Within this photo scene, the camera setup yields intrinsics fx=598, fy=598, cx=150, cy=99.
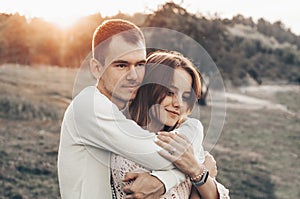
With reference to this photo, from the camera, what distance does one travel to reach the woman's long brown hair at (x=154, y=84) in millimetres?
1726

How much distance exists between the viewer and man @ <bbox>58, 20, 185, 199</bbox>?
1644 millimetres

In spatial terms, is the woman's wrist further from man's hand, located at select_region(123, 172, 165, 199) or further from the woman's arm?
man's hand, located at select_region(123, 172, 165, 199)

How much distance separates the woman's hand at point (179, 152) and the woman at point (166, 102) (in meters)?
0.01

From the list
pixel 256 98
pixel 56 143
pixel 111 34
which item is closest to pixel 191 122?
pixel 111 34

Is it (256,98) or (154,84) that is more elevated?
(154,84)

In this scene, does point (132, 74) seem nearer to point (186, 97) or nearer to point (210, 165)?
point (186, 97)

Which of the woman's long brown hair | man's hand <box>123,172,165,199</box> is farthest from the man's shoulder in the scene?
man's hand <box>123,172,165,199</box>

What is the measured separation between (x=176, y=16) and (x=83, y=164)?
387 inches

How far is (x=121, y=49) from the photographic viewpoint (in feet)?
5.52

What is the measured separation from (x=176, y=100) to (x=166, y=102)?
34mm

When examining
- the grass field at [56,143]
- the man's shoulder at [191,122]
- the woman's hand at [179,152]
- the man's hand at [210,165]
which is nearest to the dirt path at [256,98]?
the grass field at [56,143]

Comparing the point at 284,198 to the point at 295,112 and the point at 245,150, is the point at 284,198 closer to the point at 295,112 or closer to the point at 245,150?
the point at 245,150

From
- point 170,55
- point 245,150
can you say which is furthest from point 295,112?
point 170,55

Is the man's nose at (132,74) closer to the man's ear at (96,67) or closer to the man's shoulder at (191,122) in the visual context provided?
the man's ear at (96,67)
